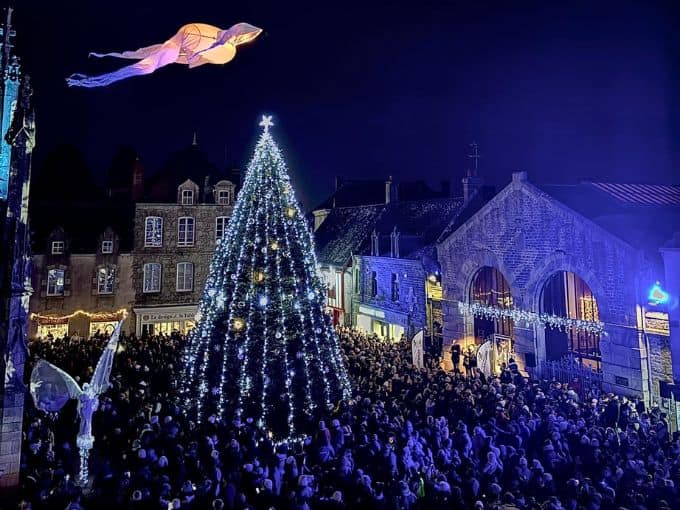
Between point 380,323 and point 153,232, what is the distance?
1576 cm

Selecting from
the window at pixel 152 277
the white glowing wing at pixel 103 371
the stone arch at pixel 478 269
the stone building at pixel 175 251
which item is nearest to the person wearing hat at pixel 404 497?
the white glowing wing at pixel 103 371

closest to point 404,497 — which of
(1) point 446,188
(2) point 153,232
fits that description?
(2) point 153,232

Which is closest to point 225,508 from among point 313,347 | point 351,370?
point 313,347

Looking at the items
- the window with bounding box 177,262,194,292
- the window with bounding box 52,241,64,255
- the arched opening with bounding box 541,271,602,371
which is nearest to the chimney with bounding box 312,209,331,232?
the window with bounding box 177,262,194,292

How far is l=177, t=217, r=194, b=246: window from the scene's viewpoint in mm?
31188

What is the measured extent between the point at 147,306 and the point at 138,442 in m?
20.0

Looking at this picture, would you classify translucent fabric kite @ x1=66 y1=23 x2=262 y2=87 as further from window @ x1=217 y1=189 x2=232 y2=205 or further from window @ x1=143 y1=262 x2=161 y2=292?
window @ x1=143 y1=262 x2=161 y2=292

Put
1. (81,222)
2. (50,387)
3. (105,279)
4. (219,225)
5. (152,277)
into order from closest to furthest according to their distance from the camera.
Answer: (50,387), (105,279), (81,222), (152,277), (219,225)

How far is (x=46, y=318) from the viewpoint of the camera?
27531 mm

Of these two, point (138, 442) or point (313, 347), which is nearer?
point (138, 442)

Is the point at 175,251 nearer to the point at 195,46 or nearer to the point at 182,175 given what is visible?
the point at 182,175

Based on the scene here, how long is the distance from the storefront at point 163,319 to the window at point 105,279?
208 centimetres

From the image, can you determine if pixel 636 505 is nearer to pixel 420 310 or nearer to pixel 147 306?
pixel 420 310

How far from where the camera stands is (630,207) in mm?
20719
